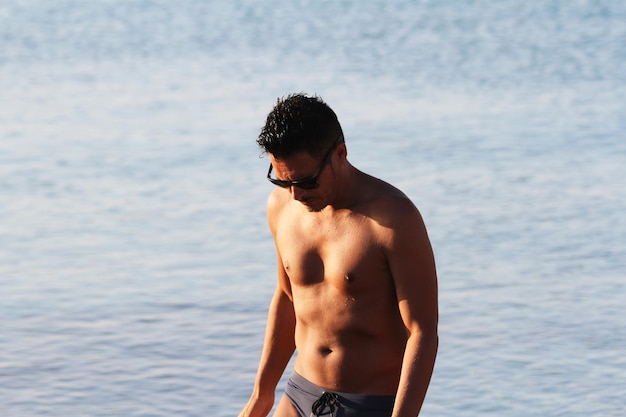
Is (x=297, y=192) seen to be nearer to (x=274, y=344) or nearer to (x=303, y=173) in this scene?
(x=303, y=173)

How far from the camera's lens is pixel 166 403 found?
7328 millimetres

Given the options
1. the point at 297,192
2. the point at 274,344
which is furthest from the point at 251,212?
the point at 297,192

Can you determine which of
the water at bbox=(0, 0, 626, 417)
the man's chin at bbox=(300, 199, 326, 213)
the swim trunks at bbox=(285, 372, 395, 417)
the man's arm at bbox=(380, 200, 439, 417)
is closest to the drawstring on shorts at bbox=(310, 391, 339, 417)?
the swim trunks at bbox=(285, 372, 395, 417)

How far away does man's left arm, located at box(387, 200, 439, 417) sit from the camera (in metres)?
3.77

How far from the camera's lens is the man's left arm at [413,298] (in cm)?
377

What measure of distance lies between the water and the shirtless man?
3.15m

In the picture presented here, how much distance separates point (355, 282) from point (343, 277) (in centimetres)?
4

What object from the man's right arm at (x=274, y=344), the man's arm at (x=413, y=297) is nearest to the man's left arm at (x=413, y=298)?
the man's arm at (x=413, y=297)

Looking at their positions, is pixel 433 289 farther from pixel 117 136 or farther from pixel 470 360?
pixel 117 136

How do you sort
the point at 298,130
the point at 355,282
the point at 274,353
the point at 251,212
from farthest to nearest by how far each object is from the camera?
the point at 251,212
the point at 274,353
the point at 355,282
the point at 298,130

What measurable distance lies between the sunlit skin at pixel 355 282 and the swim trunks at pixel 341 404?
2 centimetres

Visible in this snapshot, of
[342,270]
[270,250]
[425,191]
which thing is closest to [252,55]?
[425,191]

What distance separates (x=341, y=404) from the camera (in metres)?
3.98

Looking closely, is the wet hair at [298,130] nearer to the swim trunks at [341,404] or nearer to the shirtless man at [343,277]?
the shirtless man at [343,277]
